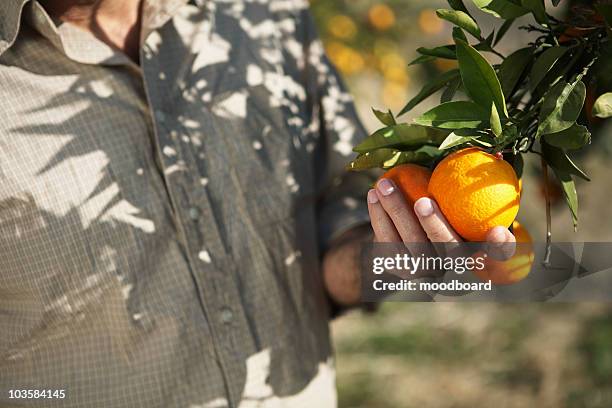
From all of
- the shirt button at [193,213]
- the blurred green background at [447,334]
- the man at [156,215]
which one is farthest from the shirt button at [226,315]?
the blurred green background at [447,334]

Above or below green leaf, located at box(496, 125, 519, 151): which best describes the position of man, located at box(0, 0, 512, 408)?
below

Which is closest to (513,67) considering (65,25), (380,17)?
(65,25)

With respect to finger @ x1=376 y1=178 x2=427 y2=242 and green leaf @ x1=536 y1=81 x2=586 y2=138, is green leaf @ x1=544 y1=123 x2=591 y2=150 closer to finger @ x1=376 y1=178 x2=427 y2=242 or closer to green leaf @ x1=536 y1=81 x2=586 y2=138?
green leaf @ x1=536 y1=81 x2=586 y2=138

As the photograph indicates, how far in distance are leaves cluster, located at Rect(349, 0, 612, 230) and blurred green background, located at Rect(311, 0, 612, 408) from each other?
4.06 feet

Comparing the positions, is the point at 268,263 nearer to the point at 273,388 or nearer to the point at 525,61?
the point at 273,388

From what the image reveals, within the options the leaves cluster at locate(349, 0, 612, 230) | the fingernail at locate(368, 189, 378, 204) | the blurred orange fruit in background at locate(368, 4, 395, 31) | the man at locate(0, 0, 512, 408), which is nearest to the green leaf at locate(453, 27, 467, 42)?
the leaves cluster at locate(349, 0, 612, 230)

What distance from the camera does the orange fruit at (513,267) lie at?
862mm

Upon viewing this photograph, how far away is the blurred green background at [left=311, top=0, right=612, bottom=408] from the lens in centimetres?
247

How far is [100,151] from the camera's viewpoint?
1.18 meters

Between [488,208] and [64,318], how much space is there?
2.39ft

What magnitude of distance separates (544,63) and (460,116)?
0.38 feet

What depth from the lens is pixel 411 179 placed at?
33.4 inches

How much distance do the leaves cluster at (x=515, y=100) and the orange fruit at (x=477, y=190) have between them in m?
0.02

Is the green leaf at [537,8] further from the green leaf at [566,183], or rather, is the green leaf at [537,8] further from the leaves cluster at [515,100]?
the green leaf at [566,183]
